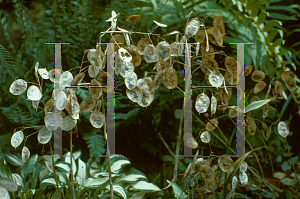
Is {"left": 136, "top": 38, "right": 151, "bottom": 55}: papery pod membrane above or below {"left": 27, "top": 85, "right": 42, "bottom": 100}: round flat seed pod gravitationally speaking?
above

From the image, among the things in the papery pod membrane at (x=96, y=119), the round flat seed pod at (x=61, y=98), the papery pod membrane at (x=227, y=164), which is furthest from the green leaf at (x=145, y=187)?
the round flat seed pod at (x=61, y=98)

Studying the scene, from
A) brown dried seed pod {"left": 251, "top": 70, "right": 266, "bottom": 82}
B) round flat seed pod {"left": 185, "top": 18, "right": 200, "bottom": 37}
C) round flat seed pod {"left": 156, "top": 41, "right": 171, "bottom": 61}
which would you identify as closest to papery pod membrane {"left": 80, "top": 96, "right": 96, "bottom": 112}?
round flat seed pod {"left": 156, "top": 41, "right": 171, "bottom": 61}

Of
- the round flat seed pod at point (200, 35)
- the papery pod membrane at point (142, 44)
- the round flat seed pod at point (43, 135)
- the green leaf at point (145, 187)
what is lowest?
the green leaf at point (145, 187)

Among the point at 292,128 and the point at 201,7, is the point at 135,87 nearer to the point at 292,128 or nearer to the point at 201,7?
the point at 201,7

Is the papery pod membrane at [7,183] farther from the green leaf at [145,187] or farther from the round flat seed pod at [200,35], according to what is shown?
the round flat seed pod at [200,35]

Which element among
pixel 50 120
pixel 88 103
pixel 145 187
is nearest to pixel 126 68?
pixel 88 103

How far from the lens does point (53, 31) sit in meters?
1.36

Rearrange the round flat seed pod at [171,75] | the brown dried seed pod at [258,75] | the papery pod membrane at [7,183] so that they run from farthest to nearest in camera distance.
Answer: the brown dried seed pod at [258,75], the round flat seed pod at [171,75], the papery pod membrane at [7,183]

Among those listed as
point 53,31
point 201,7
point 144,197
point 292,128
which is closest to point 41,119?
point 53,31

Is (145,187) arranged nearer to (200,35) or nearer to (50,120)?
(50,120)

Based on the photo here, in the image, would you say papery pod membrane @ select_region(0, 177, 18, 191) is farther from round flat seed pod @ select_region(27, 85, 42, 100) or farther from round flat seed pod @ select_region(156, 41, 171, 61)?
round flat seed pod @ select_region(156, 41, 171, 61)

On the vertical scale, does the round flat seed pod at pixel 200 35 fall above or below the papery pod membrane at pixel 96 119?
above

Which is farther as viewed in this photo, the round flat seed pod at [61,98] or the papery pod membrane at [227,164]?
the papery pod membrane at [227,164]

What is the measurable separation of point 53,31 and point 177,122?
89 centimetres
